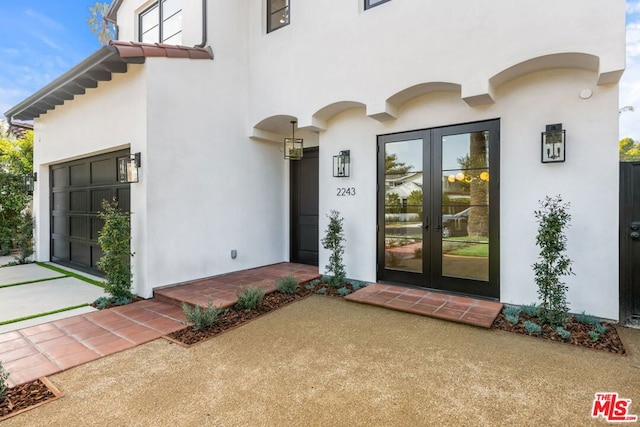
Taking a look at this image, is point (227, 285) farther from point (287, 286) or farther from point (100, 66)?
point (100, 66)

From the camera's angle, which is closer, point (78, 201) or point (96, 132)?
point (96, 132)

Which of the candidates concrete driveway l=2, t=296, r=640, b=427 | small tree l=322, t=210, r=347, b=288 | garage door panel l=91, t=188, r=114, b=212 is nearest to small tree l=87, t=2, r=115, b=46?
garage door panel l=91, t=188, r=114, b=212

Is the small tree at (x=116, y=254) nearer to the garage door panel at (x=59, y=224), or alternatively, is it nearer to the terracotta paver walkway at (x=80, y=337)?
the terracotta paver walkway at (x=80, y=337)

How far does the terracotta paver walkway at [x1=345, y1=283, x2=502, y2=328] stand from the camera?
14.1 ft

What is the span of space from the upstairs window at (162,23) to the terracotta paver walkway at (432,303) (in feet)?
22.2

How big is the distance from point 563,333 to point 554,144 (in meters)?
2.41

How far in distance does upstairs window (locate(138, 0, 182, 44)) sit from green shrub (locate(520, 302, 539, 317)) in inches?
326

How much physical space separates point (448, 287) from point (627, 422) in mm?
2916

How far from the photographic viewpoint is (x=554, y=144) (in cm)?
427

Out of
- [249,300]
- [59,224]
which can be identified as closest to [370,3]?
[249,300]

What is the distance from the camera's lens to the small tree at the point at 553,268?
3973 millimetres

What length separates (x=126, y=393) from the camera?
2.78m

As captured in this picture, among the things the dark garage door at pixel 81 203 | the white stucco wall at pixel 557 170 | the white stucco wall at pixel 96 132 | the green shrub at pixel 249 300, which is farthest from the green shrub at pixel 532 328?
the dark garage door at pixel 81 203

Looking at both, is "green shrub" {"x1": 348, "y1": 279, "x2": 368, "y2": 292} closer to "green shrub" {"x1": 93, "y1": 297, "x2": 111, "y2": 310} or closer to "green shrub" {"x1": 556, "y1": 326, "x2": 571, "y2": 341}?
"green shrub" {"x1": 556, "y1": 326, "x2": 571, "y2": 341}
